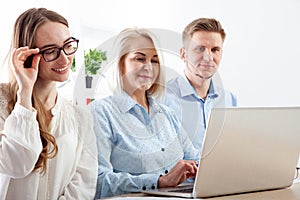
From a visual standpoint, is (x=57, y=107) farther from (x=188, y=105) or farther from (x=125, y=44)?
(x=188, y=105)

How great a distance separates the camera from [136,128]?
1523 millimetres

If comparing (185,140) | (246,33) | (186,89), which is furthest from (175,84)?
(246,33)

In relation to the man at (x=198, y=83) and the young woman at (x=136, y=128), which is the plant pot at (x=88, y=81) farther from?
the man at (x=198, y=83)

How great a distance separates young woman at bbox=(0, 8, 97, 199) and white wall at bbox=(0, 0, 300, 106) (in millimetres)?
1748

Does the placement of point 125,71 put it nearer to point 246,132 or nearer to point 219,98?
point 246,132

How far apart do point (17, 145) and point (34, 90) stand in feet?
0.60

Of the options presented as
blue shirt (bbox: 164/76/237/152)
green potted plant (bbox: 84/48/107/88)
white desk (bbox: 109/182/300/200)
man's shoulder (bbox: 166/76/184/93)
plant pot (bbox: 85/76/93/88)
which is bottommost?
white desk (bbox: 109/182/300/200)

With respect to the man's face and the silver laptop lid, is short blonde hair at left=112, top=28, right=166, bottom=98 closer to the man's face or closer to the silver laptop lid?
the man's face

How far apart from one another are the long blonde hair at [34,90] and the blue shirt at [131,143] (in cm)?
16

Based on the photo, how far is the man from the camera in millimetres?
1628

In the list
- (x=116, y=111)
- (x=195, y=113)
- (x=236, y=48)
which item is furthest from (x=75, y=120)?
(x=236, y=48)

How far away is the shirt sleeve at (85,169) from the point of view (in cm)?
140

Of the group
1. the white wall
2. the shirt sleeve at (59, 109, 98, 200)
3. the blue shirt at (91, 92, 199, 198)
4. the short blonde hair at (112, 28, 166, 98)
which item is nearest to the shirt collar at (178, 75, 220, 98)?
the blue shirt at (91, 92, 199, 198)

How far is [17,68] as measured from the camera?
1306mm
